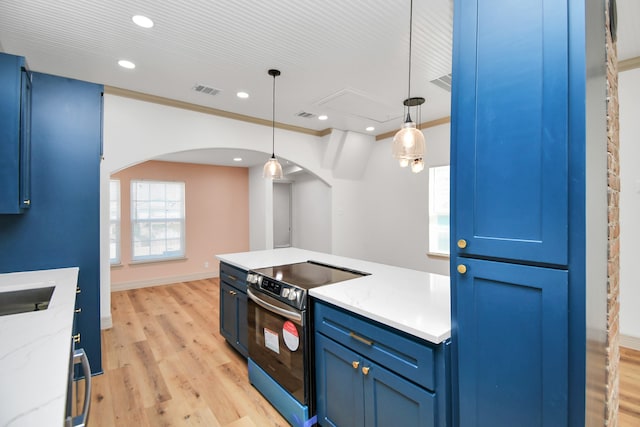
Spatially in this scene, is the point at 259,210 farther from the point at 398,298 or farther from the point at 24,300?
the point at 398,298

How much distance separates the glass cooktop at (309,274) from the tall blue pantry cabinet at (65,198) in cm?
147

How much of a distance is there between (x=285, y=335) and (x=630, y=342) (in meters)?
3.40

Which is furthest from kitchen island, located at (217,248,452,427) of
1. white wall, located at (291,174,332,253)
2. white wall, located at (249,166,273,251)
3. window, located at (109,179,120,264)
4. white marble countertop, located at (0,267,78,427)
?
window, located at (109,179,120,264)

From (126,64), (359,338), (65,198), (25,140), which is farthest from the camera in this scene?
(126,64)

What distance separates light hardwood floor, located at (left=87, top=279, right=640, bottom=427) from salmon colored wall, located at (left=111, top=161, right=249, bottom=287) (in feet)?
5.80

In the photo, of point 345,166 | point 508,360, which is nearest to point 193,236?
point 345,166

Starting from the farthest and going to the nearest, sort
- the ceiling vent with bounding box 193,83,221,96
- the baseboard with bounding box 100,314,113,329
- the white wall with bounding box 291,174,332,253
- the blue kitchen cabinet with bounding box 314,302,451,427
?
the white wall with bounding box 291,174,332,253, the baseboard with bounding box 100,314,113,329, the ceiling vent with bounding box 193,83,221,96, the blue kitchen cabinet with bounding box 314,302,451,427

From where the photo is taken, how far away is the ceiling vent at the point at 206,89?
3.30m

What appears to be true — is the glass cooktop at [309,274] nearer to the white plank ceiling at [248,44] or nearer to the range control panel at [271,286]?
the range control panel at [271,286]

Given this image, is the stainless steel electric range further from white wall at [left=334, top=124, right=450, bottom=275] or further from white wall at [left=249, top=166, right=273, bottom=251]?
white wall at [left=249, top=166, right=273, bottom=251]

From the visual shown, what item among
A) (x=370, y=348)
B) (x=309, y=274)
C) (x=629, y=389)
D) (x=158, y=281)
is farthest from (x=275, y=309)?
(x=158, y=281)

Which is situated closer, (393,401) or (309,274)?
(393,401)

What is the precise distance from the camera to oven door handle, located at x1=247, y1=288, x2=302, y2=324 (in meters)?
1.86

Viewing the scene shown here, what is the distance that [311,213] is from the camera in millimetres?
6527
